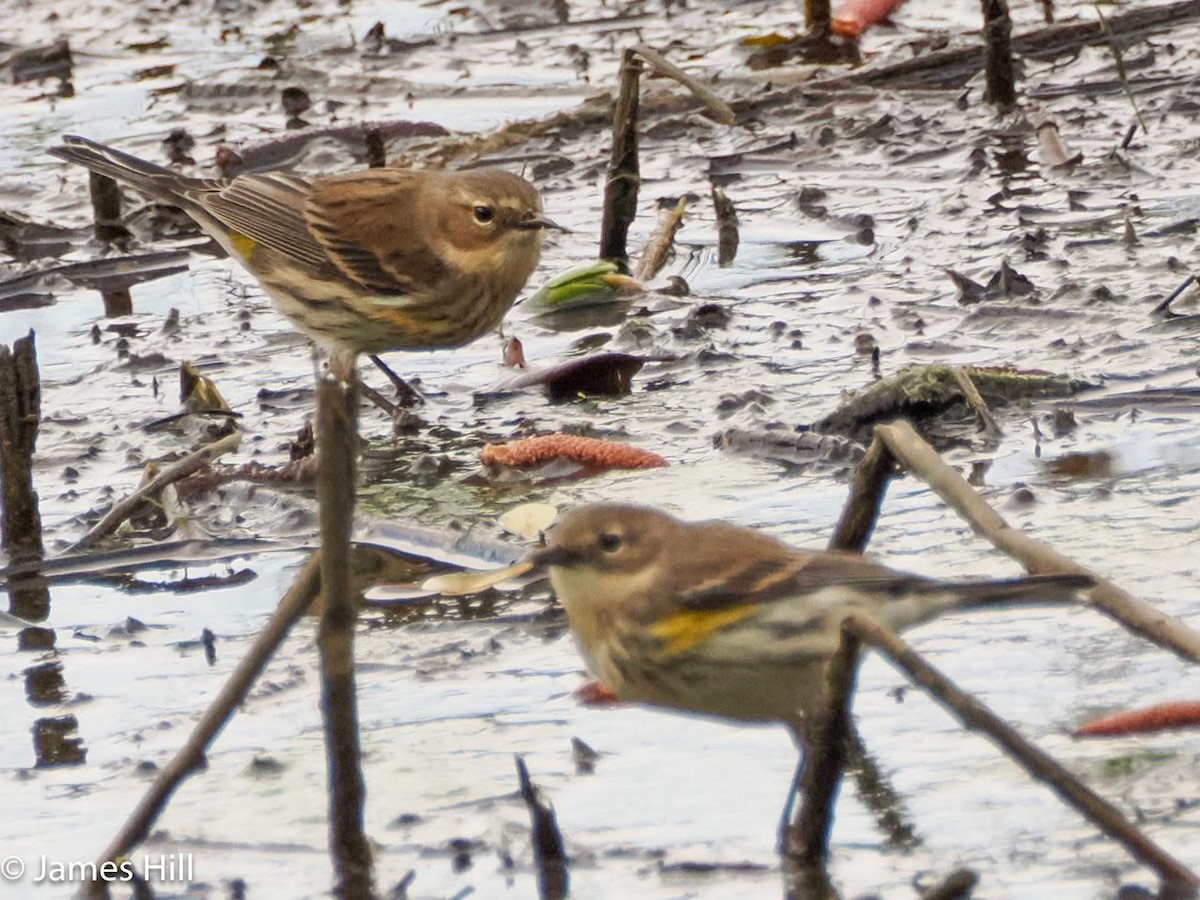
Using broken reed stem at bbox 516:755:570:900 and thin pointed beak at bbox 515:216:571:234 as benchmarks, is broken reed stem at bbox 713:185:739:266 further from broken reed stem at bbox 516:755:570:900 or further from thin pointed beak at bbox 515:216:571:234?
broken reed stem at bbox 516:755:570:900

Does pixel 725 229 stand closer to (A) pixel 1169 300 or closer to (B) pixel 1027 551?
(A) pixel 1169 300

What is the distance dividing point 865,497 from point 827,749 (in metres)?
0.85

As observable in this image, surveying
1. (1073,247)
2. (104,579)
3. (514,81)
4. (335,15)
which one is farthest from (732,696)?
(335,15)

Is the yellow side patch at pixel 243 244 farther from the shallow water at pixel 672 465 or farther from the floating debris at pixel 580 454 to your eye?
the floating debris at pixel 580 454

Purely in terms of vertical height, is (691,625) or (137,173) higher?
(137,173)

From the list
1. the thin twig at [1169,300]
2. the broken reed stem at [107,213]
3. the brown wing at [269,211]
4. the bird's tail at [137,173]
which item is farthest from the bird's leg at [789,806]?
the broken reed stem at [107,213]

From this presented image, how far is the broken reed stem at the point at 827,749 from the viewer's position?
3.25 m

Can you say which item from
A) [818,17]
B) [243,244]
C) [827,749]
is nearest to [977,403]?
[827,749]

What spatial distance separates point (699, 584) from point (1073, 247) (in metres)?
4.36

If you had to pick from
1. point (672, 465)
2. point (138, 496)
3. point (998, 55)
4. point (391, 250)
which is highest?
point (998, 55)

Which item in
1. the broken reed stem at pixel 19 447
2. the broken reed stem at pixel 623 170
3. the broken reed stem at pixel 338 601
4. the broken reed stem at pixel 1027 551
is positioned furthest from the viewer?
the broken reed stem at pixel 623 170

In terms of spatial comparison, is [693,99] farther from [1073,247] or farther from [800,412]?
[800,412]

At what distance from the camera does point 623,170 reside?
8055mm

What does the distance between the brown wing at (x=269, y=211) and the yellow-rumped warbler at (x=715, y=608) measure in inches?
156
